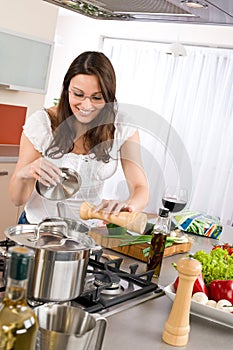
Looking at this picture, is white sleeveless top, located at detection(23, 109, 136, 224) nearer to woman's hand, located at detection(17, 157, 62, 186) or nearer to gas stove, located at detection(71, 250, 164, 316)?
woman's hand, located at detection(17, 157, 62, 186)

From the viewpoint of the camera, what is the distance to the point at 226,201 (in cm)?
544

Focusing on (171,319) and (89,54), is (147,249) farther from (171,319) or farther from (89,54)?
(89,54)

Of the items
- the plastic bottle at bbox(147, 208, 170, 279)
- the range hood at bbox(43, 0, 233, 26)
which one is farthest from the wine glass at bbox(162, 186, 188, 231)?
the range hood at bbox(43, 0, 233, 26)

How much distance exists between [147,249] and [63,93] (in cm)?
74

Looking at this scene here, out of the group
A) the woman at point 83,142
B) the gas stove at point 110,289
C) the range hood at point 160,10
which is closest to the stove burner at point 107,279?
the gas stove at point 110,289

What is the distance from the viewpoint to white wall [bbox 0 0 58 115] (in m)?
3.95

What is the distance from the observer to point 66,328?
92 cm

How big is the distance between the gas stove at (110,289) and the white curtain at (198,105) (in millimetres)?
3982

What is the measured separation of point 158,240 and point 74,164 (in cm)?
73

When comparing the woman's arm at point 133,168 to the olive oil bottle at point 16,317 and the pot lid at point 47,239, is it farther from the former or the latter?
the olive oil bottle at point 16,317

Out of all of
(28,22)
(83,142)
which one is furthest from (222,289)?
(28,22)

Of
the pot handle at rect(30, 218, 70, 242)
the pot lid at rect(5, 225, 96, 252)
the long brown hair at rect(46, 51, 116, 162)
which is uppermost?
the long brown hair at rect(46, 51, 116, 162)

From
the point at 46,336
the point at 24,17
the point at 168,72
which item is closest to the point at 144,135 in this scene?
the point at 168,72

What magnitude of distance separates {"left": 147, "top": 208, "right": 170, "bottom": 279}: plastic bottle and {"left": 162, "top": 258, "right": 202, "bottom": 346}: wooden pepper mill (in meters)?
0.37
